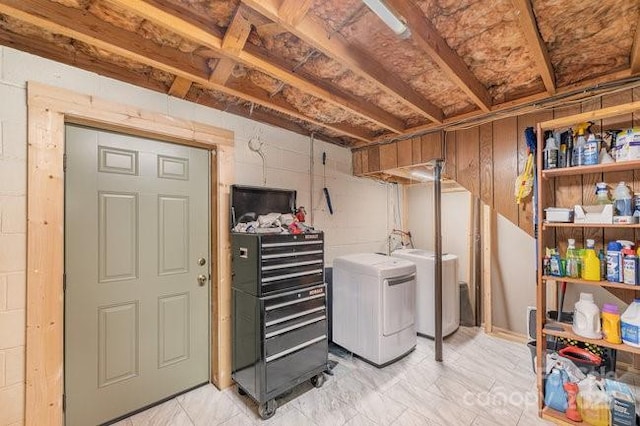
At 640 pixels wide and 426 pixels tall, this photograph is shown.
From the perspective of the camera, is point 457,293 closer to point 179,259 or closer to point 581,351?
point 581,351

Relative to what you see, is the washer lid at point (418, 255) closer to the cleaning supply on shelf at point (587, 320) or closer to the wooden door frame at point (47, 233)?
the cleaning supply on shelf at point (587, 320)

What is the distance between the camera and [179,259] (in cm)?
213

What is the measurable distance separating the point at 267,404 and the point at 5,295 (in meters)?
1.61

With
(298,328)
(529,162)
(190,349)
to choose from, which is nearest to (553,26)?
(529,162)

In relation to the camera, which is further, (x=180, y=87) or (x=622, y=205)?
(x=180, y=87)

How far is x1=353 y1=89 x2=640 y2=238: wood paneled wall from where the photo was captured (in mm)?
1924

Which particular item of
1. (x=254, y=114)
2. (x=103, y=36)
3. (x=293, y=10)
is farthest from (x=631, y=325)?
(x=103, y=36)

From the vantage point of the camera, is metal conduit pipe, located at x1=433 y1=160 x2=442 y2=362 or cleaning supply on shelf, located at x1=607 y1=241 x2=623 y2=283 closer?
cleaning supply on shelf, located at x1=607 y1=241 x2=623 y2=283

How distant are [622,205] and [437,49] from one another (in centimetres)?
149

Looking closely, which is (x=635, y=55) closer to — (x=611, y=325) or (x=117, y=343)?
(x=611, y=325)

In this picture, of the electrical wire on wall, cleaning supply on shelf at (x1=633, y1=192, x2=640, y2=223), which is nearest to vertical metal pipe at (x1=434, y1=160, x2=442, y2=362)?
cleaning supply on shelf at (x1=633, y1=192, x2=640, y2=223)

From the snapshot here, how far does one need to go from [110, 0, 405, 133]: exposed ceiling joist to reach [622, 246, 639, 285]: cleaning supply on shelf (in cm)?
185

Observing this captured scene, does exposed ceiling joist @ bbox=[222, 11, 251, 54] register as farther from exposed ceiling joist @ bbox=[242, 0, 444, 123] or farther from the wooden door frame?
the wooden door frame

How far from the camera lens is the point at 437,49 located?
1.49m
